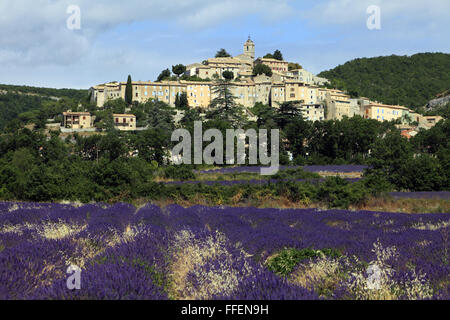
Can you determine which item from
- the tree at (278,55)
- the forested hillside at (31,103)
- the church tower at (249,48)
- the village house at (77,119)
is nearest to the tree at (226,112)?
the village house at (77,119)

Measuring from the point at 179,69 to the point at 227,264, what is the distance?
133m

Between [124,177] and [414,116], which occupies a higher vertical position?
[414,116]

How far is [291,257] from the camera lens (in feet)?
21.4

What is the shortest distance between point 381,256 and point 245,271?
2.52 m

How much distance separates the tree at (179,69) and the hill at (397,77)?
48.8 meters

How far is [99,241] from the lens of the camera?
744cm

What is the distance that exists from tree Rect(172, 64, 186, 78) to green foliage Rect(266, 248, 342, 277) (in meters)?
131

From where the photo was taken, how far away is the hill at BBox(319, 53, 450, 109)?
149125 mm

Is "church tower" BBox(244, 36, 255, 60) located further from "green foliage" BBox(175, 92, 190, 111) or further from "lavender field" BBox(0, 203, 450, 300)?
"lavender field" BBox(0, 203, 450, 300)

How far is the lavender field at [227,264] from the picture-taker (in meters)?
4.54

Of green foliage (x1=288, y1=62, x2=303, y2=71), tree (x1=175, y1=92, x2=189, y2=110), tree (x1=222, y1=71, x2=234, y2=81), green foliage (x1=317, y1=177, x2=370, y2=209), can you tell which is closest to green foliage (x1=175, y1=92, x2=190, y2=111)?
tree (x1=175, y1=92, x2=189, y2=110)

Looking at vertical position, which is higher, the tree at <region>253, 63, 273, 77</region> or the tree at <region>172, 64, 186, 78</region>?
the tree at <region>172, 64, 186, 78</region>

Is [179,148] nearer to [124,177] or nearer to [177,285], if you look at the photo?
[124,177]
